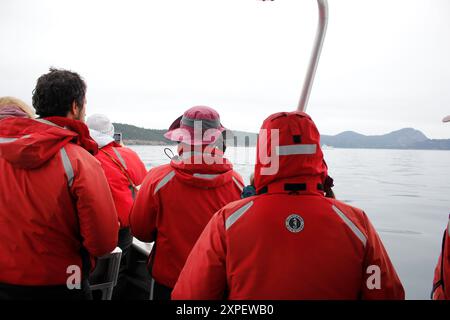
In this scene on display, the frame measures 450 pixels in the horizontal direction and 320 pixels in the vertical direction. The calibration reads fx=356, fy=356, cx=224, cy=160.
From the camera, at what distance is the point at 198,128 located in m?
2.00

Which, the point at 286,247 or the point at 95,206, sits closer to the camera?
the point at 286,247

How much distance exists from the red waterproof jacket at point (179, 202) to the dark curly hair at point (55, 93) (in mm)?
574

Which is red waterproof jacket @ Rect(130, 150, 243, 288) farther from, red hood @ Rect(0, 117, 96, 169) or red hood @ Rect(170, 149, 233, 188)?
red hood @ Rect(0, 117, 96, 169)

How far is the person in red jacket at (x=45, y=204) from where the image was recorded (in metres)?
1.58

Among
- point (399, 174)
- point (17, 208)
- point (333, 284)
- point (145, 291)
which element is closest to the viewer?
point (333, 284)

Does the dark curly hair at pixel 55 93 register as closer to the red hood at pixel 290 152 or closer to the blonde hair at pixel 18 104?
the blonde hair at pixel 18 104

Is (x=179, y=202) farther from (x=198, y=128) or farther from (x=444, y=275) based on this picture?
(x=444, y=275)

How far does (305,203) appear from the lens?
45.8 inches

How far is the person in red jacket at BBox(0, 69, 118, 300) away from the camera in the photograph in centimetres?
158

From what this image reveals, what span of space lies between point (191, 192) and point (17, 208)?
83 centimetres

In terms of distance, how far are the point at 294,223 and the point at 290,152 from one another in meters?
0.23

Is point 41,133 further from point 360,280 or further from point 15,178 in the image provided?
point 360,280

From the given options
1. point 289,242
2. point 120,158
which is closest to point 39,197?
point 289,242
